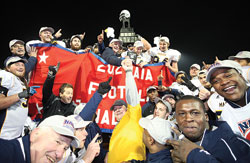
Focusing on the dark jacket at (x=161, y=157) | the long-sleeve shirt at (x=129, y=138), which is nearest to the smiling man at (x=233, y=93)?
the dark jacket at (x=161, y=157)

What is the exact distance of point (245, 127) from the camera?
2467mm

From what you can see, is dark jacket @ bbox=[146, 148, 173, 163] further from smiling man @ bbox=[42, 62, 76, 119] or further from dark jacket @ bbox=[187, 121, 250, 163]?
smiling man @ bbox=[42, 62, 76, 119]

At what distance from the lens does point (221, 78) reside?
8.80 feet

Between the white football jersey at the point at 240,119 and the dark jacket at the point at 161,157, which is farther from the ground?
the white football jersey at the point at 240,119

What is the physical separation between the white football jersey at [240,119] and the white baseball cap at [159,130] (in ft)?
2.65

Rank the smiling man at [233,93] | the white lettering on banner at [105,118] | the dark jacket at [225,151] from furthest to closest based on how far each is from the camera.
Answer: the white lettering on banner at [105,118], the smiling man at [233,93], the dark jacket at [225,151]

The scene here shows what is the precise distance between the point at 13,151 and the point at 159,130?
158cm

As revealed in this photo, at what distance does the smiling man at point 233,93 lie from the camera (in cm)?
253

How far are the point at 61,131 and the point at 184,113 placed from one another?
4.93 ft

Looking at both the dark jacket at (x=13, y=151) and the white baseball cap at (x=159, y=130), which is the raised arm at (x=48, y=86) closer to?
the white baseball cap at (x=159, y=130)

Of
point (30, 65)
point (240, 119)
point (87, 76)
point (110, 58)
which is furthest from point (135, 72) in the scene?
point (240, 119)

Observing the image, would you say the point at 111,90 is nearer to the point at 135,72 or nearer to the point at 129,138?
the point at 135,72

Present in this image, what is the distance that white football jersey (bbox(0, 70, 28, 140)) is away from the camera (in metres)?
3.44

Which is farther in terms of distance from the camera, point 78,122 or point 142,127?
point 78,122
